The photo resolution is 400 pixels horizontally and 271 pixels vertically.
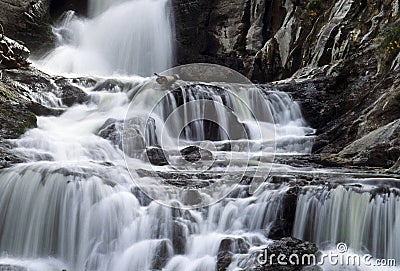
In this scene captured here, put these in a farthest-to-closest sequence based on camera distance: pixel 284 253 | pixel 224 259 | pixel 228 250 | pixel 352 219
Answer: pixel 352 219
pixel 228 250
pixel 224 259
pixel 284 253

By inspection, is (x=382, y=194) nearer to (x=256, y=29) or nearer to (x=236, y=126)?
(x=236, y=126)

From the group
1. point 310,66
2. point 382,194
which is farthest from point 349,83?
point 382,194

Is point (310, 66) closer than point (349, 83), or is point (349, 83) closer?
point (349, 83)

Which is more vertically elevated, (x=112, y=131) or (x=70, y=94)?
(x=70, y=94)

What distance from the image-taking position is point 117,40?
19.8 metres

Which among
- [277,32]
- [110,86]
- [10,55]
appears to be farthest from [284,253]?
[277,32]

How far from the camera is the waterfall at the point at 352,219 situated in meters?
5.65

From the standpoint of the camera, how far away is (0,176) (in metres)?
7.09

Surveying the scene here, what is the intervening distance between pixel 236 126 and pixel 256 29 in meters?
7.90

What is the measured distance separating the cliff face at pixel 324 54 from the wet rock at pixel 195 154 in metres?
2.22

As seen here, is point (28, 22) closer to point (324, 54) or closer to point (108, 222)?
point (324, 54)

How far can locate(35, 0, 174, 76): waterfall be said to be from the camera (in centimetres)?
1831

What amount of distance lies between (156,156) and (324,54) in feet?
22.3

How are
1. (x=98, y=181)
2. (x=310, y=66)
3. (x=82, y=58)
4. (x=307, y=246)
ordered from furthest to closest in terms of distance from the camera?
1. (x=82, y=58)
2. (x=310, y=66)
3. (x=98, y=181)
4. (x=307, y=246)
